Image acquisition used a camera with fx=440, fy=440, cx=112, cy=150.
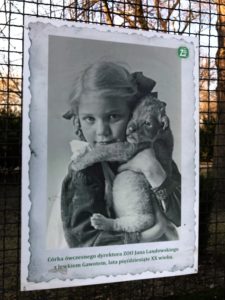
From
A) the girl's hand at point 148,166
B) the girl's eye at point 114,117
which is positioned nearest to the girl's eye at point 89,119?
the girl's eye at point 114,117

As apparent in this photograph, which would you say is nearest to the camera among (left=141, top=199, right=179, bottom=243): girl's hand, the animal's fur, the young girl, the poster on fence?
the poster on fence

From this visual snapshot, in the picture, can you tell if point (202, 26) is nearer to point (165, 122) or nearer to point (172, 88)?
point (172, 88)

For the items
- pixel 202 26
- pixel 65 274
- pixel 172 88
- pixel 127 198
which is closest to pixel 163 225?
pixel 127 198

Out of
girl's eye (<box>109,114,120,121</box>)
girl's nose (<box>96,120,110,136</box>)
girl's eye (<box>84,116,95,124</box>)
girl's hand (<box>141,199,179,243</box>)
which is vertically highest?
girl's eye (<box>109,114,120,121</box>)

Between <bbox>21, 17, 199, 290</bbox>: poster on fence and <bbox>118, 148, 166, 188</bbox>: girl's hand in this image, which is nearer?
<bbox>21, 17, 199, 290</bbox>: poster on fence

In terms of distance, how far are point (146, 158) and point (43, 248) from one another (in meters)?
1.13

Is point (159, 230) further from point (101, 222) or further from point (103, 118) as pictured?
point (103, 118)

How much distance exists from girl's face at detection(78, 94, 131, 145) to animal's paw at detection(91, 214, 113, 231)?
61 centimetres

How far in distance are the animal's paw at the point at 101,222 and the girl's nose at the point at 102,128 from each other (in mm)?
675

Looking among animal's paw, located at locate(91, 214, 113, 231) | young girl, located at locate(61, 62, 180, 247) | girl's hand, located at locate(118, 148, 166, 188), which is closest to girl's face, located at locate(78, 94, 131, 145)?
young girl, located at locate(61, 62, 180, 247)

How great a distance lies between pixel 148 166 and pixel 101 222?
0.62m

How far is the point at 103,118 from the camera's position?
11.9 feet

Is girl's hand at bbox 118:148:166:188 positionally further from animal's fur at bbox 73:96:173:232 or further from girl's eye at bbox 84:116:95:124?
girl's eye at bbox 84:116:95:124

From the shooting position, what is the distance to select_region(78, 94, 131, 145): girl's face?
3.56 meters
